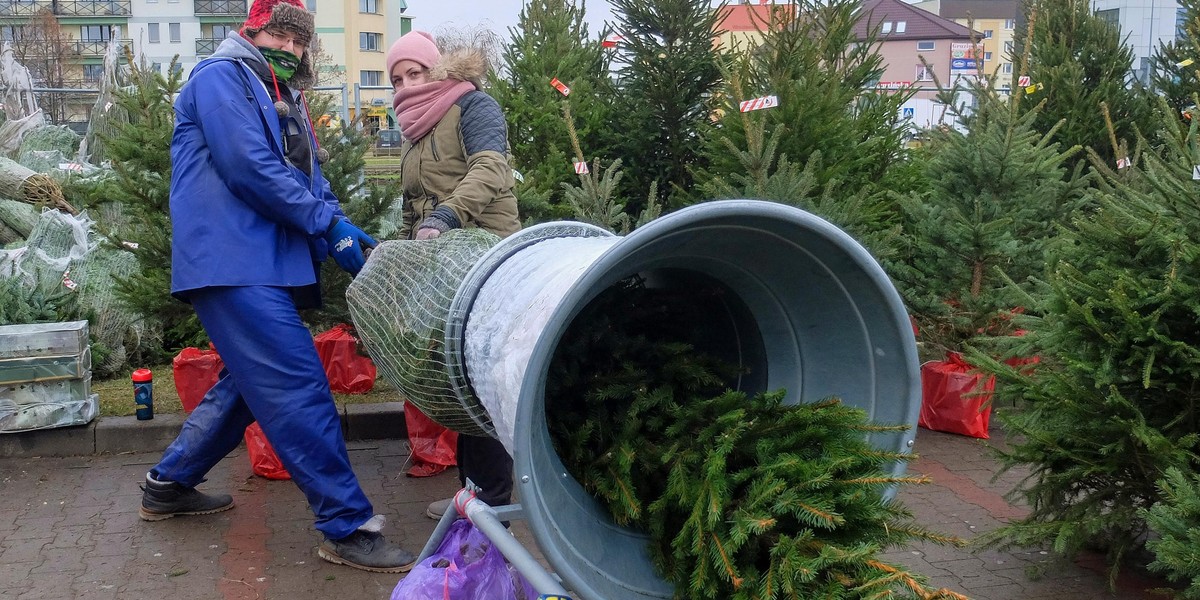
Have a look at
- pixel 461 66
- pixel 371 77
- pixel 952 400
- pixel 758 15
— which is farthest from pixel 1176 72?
pixel 371 77

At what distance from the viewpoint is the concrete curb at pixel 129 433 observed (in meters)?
5.17

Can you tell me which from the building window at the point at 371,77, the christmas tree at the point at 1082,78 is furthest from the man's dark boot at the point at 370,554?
the building window at the point at 371,77

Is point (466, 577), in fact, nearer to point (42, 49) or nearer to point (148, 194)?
point (148, 194)

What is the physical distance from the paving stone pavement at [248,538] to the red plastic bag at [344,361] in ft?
1.48

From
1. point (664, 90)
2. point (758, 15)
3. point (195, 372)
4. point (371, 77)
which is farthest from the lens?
point (371, 77)

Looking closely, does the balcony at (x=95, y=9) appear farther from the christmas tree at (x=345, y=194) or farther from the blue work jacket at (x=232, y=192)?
the blue work jacket at (x=232, y=192)

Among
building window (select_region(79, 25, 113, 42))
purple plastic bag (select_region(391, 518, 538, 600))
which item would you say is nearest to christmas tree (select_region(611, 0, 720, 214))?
purple plastic bag (select_region(391, 518, 538, 600))

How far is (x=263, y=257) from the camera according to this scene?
12.1 ft

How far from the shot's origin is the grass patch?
578cm

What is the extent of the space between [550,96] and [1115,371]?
5013 millimetres

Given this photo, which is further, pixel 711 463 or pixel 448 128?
pixel 448 128

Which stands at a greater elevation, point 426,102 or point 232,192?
point 426,102

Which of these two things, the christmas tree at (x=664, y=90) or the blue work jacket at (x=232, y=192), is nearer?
the blue work jacket at (x=232, y=192)

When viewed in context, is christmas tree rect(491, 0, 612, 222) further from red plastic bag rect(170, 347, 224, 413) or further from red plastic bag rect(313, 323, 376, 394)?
red plastic bag rect(170, 347, 224, 413)
